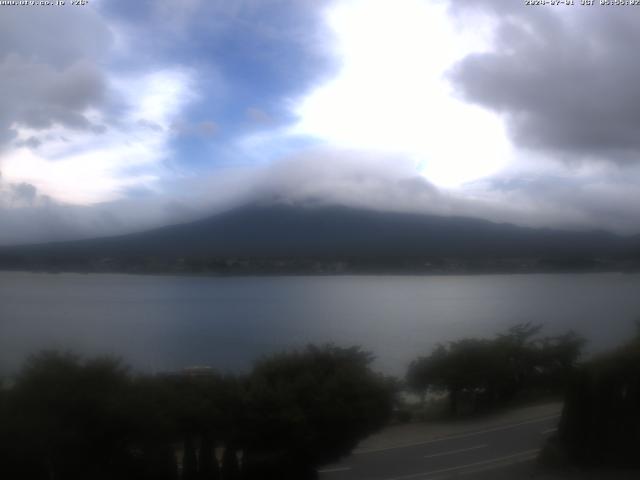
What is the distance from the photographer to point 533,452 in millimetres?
9500

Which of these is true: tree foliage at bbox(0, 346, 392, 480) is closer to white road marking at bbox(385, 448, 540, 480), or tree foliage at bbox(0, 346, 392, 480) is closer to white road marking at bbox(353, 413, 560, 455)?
white road marking at bbox(353, 413, 560, 455)

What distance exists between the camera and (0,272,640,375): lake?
1134cm

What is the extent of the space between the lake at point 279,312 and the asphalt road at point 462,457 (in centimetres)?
199

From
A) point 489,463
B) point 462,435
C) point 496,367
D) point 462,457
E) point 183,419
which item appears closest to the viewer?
point 183,419

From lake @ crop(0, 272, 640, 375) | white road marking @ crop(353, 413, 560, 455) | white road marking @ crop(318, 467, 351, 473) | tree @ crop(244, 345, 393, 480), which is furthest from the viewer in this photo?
lake @ crop(0, 272, 640, 375)

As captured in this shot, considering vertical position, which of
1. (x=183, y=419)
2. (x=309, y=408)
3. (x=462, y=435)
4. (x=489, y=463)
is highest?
(x=183, y=419)

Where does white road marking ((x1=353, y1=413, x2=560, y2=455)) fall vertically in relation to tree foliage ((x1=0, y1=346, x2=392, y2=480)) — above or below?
below

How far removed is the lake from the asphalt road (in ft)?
6.53

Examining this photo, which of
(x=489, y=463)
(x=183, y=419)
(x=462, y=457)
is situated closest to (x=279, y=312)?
(x=183, y=419)

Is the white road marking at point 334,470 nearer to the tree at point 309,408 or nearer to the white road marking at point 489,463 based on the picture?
the tree at point 309,408

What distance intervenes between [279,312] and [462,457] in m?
7.18

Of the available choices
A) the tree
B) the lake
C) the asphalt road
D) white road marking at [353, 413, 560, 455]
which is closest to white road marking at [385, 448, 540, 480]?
the asphalt road

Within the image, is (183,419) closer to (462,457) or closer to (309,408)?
(309,408)

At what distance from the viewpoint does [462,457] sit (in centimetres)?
923
